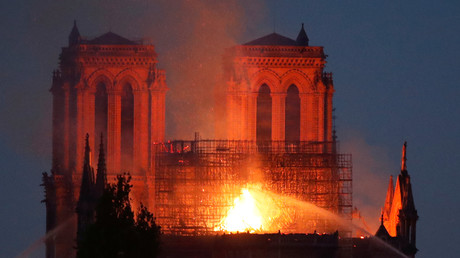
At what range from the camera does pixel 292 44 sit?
91.8 meters

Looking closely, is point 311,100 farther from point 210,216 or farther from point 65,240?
point 65,240

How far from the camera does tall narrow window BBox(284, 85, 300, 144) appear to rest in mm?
91375

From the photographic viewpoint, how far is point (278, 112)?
91000mm

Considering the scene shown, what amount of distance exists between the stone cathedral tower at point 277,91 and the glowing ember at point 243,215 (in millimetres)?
4290

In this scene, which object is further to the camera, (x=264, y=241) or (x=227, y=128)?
(x=227, y=128)

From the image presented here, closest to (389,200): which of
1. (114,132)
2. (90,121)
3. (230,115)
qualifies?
(230,115)

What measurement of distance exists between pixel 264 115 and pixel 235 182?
5770 mm

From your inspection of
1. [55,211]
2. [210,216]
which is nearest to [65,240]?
[55,211]

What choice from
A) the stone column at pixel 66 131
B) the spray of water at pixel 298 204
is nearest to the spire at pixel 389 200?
the spray of water at pixel 298 204

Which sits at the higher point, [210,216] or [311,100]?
[311,100]

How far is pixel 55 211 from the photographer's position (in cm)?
9050

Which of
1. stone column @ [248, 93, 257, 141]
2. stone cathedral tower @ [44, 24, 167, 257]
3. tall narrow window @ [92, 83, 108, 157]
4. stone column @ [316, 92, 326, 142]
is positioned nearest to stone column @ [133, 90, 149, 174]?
stone cathedral tower @ [44, 24, 167, 257]

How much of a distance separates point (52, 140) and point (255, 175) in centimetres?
1242

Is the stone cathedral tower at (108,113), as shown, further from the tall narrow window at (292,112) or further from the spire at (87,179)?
the spire at (87,179)
